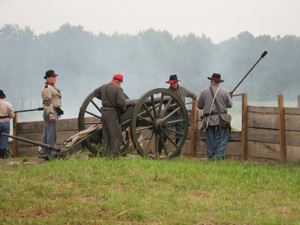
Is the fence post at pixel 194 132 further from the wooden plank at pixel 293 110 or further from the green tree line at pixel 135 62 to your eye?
the green tree line at pixel 135 62

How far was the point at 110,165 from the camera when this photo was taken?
22.2 feet

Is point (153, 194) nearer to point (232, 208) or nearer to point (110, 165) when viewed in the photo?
point (232, 208)

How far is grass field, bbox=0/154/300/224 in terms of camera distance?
4.43 m

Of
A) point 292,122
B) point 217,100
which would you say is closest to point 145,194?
point 217,100

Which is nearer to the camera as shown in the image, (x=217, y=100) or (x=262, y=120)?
(x=217, y=100)

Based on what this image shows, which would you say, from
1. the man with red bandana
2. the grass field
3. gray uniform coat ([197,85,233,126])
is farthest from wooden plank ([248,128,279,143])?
the man with red bandana

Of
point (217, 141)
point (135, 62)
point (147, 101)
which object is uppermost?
point (135, 62)

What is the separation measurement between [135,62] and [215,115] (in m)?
54.8

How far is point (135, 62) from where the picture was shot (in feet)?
205

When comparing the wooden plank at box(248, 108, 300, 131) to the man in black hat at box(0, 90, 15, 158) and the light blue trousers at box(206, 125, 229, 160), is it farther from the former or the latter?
the man in black hat at box(0, 90, 15, 158)

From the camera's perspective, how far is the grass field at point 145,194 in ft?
14.5

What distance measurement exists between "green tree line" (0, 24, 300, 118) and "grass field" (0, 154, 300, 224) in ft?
155

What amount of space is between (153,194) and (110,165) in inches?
66.0

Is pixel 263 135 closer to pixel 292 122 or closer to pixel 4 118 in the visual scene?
pixel 292 122
